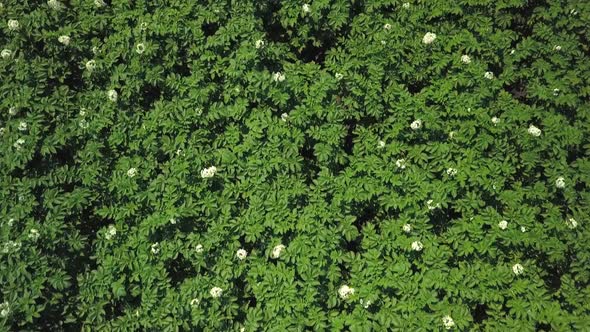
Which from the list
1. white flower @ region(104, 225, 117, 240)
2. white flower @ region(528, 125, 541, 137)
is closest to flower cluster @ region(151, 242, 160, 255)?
white flower @ region(104, 225, 117, 240)

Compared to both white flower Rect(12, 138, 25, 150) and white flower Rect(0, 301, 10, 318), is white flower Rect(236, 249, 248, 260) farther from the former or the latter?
white flower Rect(12, 138, 25, 150)

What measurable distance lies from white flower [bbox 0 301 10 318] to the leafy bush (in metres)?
0.03

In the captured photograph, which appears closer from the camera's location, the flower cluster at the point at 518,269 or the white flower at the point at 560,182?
the flower cluster at the point at 518,269

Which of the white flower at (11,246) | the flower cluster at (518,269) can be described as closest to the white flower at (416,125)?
the flower cluster at (518,269)

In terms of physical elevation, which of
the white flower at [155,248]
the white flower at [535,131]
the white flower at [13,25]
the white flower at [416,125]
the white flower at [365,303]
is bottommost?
the white flower at [365,303]

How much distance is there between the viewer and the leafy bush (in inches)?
106

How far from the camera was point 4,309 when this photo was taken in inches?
104

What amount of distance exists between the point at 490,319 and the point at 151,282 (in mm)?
1921

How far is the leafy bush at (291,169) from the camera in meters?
2.71

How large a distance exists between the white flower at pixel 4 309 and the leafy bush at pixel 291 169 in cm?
3

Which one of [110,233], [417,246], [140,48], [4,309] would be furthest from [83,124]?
[417,246]

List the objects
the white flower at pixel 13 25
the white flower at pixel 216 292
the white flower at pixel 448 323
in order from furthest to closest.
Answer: the white flower at pixel 13 25 → the white flower at pixel 216 292 → the white flower at pixel 448 323

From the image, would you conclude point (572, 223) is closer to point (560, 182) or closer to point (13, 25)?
point (560, 182)

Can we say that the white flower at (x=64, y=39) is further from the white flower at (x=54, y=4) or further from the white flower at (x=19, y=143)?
the white flower at (x=19, y=143)
